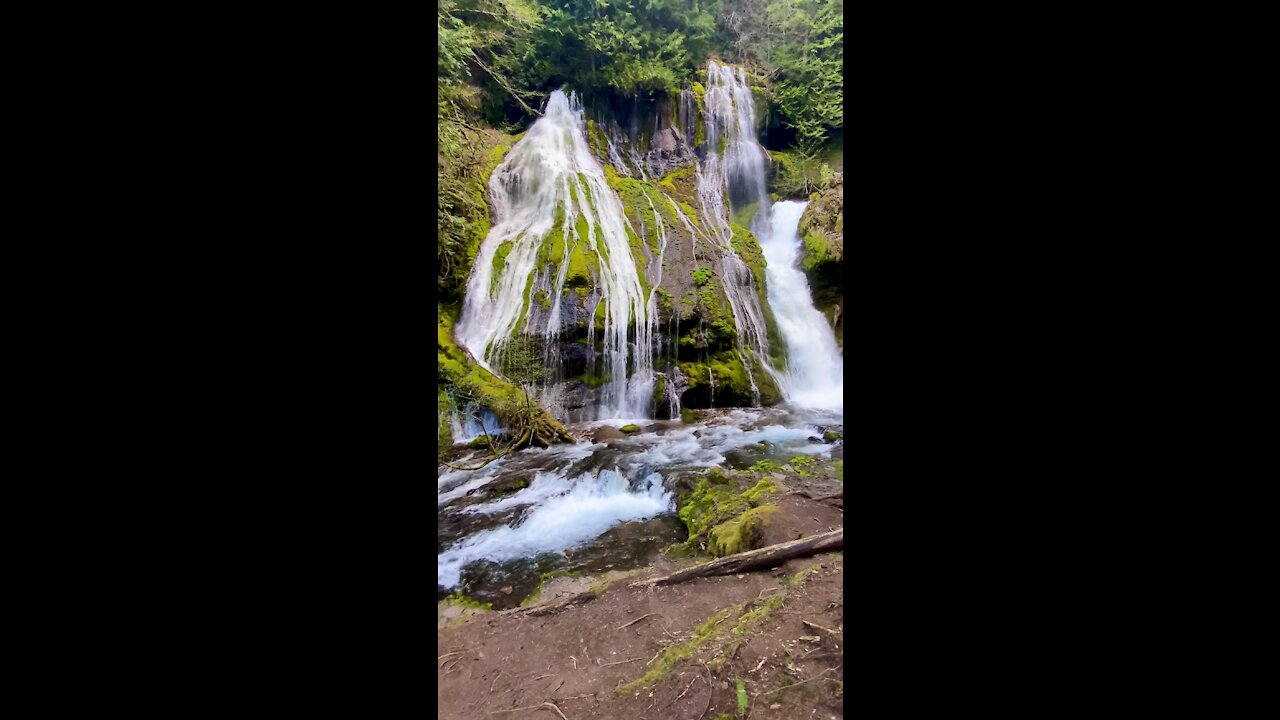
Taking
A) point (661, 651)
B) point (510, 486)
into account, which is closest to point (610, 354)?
point (510, 486)

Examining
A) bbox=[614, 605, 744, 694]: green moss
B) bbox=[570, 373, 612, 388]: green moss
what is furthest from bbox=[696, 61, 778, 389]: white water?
bbox=[614, 605, 744, 694]: green moss

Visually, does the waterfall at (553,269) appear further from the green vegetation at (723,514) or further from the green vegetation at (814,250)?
the green vegetation at (814,250)

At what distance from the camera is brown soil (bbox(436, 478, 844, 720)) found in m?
2.46

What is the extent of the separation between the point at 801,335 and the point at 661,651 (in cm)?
919

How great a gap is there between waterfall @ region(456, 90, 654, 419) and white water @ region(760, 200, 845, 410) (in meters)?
3.51

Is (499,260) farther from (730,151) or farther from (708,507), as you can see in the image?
(730,151)

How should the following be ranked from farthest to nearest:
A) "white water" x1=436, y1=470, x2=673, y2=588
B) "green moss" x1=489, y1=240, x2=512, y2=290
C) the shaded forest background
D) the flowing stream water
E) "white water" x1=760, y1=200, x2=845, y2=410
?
the shaded forest background → "white water" x1=760, y1=200, x2=845, y2=410 → "green moss" x1=489, y1=240, x2=512, y2=290 → the flowing stream water → "white water" x1=436, y1=470, x2=673, y2=588

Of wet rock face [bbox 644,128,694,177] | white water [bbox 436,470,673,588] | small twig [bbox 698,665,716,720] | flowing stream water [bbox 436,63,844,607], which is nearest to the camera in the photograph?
small twig [bbox 698,665,716,720]

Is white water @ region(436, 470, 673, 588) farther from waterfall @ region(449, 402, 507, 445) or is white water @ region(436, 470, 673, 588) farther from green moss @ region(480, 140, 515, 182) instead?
green moss @ region(480, 140, 515, 182)

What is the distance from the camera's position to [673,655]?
A: 9.59ft

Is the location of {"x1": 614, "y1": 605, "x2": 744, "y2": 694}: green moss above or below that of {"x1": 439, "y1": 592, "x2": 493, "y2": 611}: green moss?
above

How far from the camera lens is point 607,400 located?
9273 millimetres
